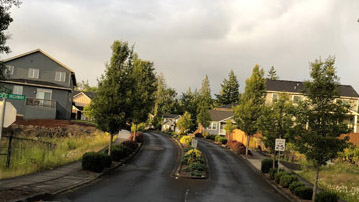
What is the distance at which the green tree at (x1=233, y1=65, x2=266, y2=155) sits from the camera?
37.8 metres

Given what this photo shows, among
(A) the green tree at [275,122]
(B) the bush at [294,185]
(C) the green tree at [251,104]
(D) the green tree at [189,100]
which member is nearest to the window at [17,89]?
(C) the green tree at [251,104]

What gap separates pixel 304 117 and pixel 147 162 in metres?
15.4

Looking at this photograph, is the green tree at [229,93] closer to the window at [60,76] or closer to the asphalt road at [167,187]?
the window at [60,76]

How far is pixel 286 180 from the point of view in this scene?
20203mm

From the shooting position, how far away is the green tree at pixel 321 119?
16047mm

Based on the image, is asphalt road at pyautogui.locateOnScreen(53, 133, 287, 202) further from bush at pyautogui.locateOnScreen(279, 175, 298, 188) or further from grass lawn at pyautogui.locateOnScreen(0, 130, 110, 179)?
grass lawn at pyautogui.locateOnScreen(0, 130, 110, 179)

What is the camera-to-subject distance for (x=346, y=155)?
102 feet

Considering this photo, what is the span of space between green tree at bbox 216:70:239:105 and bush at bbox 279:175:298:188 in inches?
4014

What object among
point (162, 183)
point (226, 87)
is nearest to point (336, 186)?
point (162, 183)

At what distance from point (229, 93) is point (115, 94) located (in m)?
102

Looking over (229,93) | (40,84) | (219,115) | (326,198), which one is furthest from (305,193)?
(229,93)

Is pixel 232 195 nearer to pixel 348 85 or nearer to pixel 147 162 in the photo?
pixel 147 162

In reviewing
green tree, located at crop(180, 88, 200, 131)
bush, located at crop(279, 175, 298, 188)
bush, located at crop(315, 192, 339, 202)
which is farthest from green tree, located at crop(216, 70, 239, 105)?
bush, located at crop(315, 192, 339, 202)

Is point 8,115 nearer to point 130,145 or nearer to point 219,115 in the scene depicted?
point 130,145
